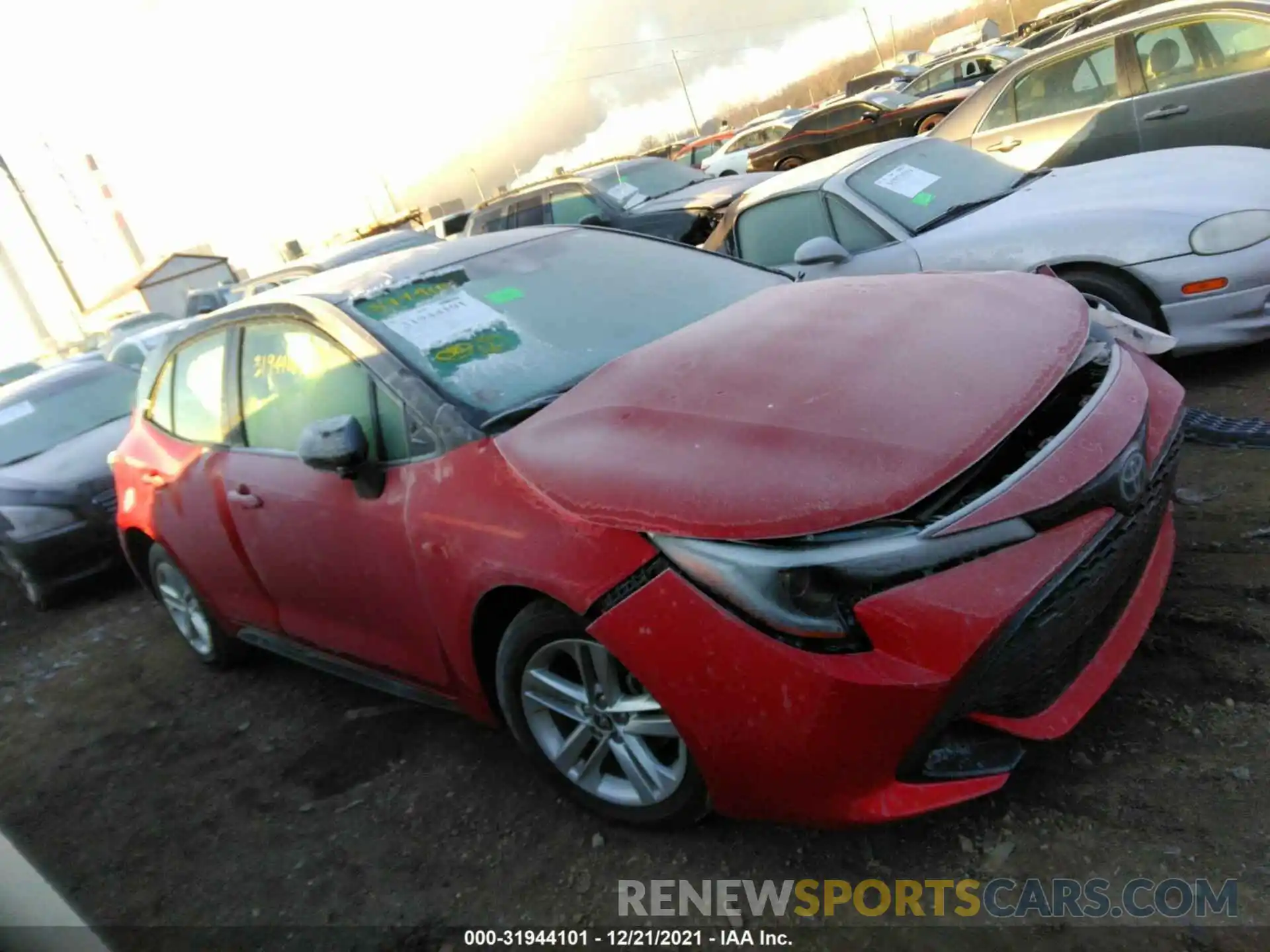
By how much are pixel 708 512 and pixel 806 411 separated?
0.39 m

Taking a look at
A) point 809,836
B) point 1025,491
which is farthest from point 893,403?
point 809,836

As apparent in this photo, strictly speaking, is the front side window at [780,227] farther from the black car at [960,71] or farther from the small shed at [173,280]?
the small shed at [173,280]

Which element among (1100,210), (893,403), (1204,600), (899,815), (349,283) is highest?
(349,283)

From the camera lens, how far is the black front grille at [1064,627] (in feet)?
6.14

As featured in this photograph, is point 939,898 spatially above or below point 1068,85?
below

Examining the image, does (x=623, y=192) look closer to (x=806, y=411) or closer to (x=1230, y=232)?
(x=1230, y=232)

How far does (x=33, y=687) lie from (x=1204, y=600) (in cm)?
542

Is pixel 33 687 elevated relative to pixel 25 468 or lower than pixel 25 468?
lower

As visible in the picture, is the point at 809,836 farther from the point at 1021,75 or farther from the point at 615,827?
the point at 1021,75

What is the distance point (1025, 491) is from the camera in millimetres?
1950

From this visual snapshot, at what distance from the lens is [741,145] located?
846 inches

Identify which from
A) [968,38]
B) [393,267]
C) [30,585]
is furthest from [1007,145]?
[968,38]

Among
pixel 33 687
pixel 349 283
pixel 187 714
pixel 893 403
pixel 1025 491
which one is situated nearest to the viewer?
pixel 1025 491

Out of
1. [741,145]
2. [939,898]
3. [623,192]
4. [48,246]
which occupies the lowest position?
[939,898]
